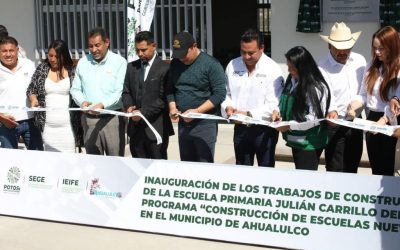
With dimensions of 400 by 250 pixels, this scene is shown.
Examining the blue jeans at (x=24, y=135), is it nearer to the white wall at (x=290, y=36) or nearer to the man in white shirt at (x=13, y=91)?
the man in white shirt at (x=13, y=91)

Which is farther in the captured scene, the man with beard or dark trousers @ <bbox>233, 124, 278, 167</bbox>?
the man with beard

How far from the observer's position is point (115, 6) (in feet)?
34.6

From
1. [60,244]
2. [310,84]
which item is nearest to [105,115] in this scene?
[60,244]

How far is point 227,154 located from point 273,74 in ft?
10.8

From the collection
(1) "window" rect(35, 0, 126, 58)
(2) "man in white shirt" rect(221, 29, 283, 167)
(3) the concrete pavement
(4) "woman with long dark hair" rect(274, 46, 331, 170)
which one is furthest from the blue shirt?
(1) "window" rect(35, 0, 126, 58)

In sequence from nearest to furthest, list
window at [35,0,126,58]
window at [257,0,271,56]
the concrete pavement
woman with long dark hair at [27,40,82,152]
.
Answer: the concrete pavement
woman with long dark hair at [27,40,82,152]
window at [35,0,126,58]
window at [257,0,271,56]

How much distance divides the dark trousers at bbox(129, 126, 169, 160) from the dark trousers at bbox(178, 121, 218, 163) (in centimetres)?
24

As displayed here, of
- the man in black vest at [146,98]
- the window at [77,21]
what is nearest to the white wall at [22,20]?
the window at [77,21]

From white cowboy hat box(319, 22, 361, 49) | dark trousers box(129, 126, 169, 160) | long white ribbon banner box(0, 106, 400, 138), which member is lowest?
dark trousers box(129, 126, 169, 160)

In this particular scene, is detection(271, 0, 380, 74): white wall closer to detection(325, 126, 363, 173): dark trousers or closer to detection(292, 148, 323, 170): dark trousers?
detection(325, 126, 363, 173): dark trousers

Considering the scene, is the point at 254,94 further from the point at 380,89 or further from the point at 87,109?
the point at 87,109

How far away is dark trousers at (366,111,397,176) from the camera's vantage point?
4.83m

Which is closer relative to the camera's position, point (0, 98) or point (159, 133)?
point (159, 133)

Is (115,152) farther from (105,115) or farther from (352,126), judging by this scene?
(352,126)
